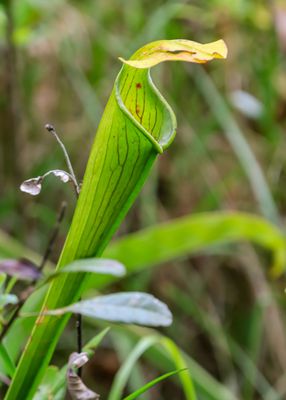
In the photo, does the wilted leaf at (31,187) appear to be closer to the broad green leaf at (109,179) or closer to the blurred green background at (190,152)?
the broad green leaf at (109,179)

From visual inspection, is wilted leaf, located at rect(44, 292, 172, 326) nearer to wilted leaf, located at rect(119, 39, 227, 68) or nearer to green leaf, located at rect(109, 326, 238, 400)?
wilted leaf, located at rect(119, 39, 227, 68)

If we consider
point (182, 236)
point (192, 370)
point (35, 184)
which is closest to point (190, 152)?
point (182, 236)

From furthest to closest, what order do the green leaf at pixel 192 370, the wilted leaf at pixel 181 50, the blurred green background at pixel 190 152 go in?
the blurred green background at pixel 190 152 < the green leaf at pixel 192 370 < the wilted leaf at pixel 181 50

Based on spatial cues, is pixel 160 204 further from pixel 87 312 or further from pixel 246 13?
pixel 87 312

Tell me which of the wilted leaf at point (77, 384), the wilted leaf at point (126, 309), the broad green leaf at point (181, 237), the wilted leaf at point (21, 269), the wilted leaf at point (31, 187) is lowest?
the broad green leaf at point (181, 237)

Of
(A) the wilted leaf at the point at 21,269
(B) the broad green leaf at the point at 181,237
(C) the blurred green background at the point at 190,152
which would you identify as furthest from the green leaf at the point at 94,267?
(C) the blurred green background at the point at 190,152

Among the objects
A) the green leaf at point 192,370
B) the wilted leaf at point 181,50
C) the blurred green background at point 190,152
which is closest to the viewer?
the wilted leaf at point 181,50

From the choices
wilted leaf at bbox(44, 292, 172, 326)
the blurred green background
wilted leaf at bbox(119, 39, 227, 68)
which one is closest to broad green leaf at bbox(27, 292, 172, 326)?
wilted leaf at bbox(44, 292, 172, 326)
